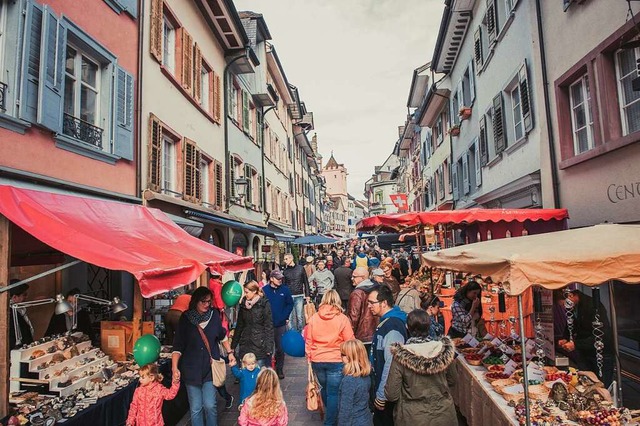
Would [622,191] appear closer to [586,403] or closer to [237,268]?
[586,403]

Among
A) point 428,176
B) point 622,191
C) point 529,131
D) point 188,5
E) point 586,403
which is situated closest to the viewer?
point 586,403

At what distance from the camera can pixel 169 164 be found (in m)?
10.9

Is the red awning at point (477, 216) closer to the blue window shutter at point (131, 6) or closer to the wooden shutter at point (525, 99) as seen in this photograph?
the wooden shutter at point (525, 99)

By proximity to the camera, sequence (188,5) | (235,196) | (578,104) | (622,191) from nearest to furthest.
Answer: (622,191) → (578,104) → (188,5) → (235,196)

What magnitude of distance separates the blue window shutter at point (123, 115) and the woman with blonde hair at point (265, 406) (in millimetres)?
5635

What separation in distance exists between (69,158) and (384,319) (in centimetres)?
531

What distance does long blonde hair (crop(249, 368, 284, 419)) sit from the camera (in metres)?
4.04

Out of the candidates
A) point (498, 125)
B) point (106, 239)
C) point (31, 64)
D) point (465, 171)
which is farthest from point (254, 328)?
point (465, 171)

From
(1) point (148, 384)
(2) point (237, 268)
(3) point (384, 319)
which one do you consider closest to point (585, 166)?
(3) point (384, 319)

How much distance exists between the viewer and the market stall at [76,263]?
429 cm

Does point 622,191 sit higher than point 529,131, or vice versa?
point 529,131

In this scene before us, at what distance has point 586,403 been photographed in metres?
4.32

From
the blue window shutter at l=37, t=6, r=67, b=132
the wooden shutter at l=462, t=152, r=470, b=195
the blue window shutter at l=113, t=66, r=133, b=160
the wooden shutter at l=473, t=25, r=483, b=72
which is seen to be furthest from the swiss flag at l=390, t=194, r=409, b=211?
the blue window shutter at l=37, t=6, r=67, b=132

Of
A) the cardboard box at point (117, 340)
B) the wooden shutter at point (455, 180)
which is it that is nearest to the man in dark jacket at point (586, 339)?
the cardboard box at point (117, 340)
